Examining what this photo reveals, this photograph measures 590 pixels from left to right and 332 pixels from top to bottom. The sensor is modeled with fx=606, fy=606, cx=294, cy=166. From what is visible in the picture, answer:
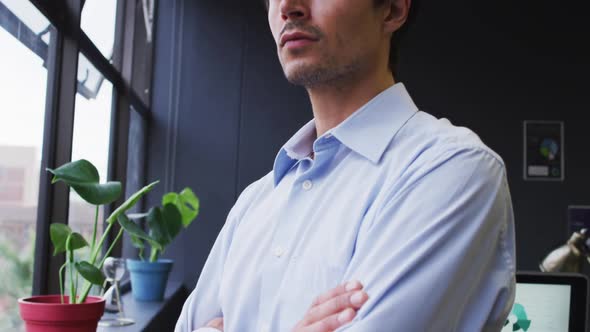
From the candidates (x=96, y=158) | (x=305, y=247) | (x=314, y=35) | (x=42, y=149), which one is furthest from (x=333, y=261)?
(x=96, y=158)

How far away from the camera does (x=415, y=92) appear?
409 centimetres

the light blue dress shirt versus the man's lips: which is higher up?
the man's lips

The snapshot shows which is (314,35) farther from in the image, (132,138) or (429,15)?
(429,15)

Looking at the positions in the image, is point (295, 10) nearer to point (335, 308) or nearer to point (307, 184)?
point (307, 184)

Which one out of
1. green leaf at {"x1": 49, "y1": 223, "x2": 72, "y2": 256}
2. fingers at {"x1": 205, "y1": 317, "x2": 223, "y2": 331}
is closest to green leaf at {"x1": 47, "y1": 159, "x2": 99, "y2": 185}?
green leaf at {"x1": 49, "y1": 223, "x2": 72, "y2": 256}

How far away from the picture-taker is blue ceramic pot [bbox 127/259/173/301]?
3.06 metres

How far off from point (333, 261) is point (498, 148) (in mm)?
3510

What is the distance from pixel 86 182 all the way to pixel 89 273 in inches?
9.9

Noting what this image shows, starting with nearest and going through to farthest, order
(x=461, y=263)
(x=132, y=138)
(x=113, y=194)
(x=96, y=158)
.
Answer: (x=461, y=263)
(x=113, y=194)
(x=96, y=158)
(x=132, y=138)

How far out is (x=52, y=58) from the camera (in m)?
2.13

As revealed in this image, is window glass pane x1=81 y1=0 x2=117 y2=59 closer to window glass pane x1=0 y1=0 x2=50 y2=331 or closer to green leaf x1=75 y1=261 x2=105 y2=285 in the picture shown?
window glass pane x1=0 y1=0 x2=50 y2=331

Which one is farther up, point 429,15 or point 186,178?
point 429,15

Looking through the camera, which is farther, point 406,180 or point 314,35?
point 314,35

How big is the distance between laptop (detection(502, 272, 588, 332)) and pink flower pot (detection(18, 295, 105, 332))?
3.50 feet
